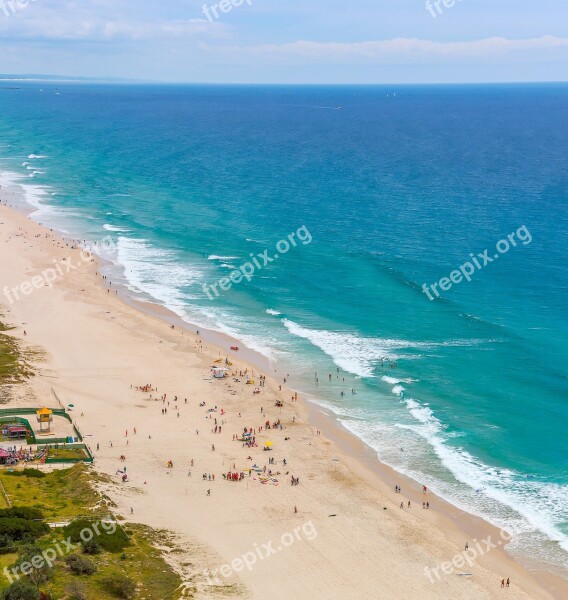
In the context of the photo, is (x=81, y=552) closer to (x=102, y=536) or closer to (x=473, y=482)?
(x=102, y=536)

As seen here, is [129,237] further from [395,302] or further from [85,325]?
[395,302]

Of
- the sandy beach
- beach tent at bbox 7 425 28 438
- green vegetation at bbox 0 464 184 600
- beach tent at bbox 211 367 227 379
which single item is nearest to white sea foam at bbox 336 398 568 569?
the sandy beach

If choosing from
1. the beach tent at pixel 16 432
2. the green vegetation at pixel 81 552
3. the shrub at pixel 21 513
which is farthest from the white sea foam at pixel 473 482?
the shrub at pixel 21 513

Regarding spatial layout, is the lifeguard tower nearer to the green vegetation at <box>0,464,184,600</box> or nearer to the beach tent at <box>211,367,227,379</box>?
the green vegetation at <box>0,464,184,600</box>

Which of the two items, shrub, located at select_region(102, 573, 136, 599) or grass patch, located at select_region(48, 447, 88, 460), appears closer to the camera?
shrub, located at select_region(102, 573, 136, 599)

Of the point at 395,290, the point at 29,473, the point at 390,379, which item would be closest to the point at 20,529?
the point at 29,473

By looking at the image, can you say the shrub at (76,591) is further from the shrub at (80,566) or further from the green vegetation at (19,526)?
the green vegetation at (19,526)
